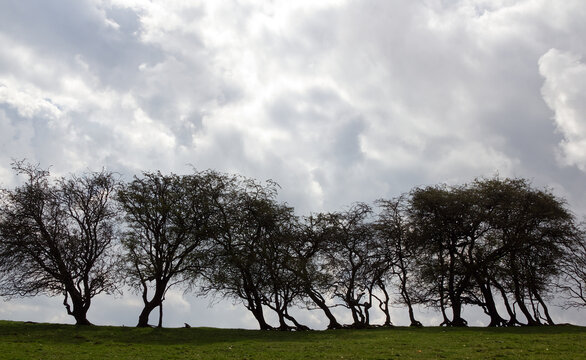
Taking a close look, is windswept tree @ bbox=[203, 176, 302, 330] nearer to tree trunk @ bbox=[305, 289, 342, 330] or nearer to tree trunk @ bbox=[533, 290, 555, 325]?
tree trunk @ bbox=[305, 289, 342, 330]

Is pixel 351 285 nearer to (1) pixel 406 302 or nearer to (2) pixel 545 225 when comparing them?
(1) pixel 406 302

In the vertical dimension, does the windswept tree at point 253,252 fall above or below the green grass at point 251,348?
above

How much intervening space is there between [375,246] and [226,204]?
19.5m

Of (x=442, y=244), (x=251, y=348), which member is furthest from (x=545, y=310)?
(x=251, y=348)

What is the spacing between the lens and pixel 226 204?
50938 mm

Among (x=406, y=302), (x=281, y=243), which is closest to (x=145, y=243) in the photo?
(x=281, y=243)

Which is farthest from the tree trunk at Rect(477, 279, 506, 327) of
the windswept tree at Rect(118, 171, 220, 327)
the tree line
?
the windswept tree at Rect(118, 171, 220, 327)

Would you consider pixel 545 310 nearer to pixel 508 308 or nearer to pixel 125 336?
pixel 508 308

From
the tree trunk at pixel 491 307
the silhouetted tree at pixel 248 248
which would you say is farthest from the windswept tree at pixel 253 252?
the tree trunk at pixel 491 307

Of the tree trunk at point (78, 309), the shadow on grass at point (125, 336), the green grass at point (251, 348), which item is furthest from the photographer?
the tree trunk at point (78, 309)

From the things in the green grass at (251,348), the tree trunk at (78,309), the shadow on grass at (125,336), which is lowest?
the green grass at (251,348)

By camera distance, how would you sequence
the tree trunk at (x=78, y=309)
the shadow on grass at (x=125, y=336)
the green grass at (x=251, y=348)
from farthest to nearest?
the tree trunk at (x=78, y=309) < the shadow on grass at (x=125, y=336) < the green grass at (x=251, y=348)

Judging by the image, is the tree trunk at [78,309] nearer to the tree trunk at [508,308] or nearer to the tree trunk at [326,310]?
the tree trunk at [326,310]

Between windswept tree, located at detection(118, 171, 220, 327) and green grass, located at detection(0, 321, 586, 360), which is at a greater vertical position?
windswept tree, located at detection(118, 171, 220, 327)
